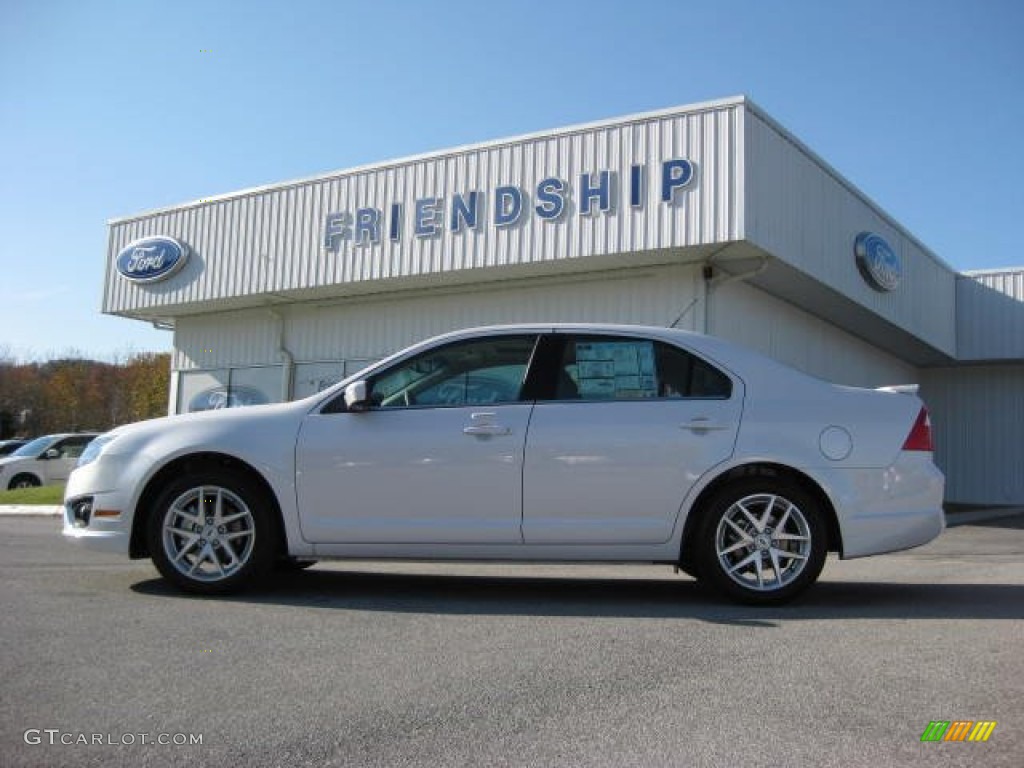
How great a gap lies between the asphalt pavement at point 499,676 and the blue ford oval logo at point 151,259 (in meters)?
11.8

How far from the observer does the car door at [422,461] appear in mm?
5309

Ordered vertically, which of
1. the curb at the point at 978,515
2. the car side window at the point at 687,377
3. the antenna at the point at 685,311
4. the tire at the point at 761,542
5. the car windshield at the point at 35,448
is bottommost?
the curb at the point at 978,515

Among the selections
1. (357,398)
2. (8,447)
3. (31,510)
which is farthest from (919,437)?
(8,447)

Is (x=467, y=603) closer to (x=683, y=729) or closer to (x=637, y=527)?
(x=637, y=527)

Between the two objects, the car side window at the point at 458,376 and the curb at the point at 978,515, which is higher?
the car side window at the point at 458,376

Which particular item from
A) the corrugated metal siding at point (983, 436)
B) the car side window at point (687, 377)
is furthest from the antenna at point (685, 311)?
the corrugated metal siding at point (983, 436)

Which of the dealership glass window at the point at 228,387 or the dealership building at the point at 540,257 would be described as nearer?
the dealership building at the point at 540,257

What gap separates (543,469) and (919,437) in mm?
2212

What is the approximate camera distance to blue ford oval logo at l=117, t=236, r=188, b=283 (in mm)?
16938

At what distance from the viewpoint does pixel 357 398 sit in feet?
17.8

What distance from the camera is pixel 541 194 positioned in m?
13.2

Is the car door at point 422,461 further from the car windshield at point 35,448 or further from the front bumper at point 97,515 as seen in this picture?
the car windshield at point 35,448

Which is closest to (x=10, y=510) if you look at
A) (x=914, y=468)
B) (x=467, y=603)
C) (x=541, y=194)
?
(x=541, y=194)

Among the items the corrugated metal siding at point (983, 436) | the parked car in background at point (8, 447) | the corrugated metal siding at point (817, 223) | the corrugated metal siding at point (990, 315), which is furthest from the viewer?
the parked car in background at point (8, 447)
